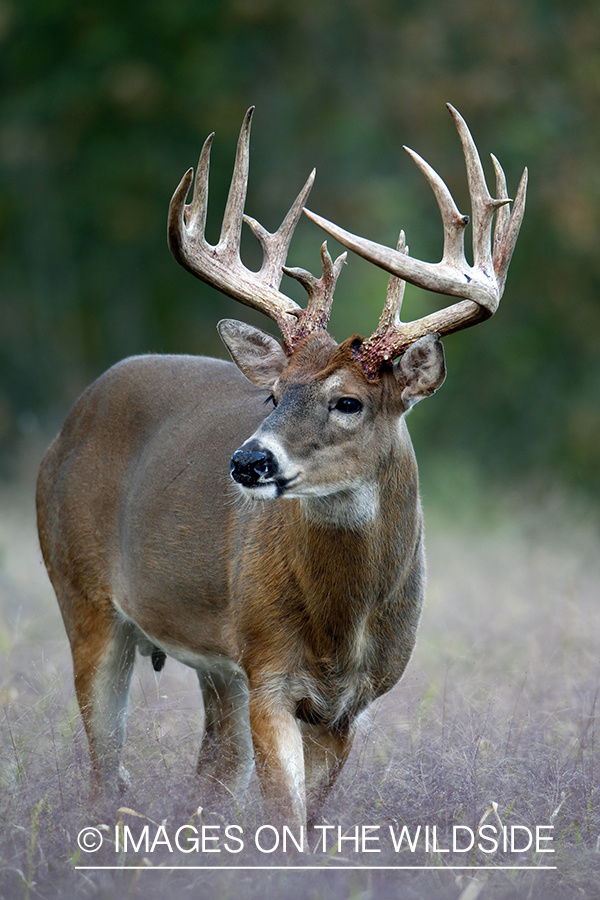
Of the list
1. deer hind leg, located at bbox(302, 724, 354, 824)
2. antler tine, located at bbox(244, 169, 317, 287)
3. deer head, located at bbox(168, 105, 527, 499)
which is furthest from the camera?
antler tine, located at bbox(244, 169, 317, 287)

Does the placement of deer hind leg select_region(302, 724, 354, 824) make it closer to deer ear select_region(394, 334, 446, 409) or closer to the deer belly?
the deer belly

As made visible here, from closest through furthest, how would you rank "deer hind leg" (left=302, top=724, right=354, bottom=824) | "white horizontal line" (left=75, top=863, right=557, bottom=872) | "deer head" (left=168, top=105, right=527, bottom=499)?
"white horizontal line" (left=75, top=863, right=557, bottom=872) < "deer head" (left=168, top=105, right=527, bottom=499) < "deer hind leg" (left=302, top=724, right=354, bottom=824)

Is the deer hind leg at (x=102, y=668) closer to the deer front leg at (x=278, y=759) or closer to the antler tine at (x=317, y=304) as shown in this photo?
the deer front leg at (x=278, y=759)

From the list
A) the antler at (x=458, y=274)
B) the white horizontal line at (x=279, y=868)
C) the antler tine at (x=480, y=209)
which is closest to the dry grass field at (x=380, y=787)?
the white horizontal line at (x=279, y=868)

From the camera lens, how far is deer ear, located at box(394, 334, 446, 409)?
14.1ft

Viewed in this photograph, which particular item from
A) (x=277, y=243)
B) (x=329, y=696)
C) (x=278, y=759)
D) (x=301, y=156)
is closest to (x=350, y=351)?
(x=277, y=243)

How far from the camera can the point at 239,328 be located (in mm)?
4766

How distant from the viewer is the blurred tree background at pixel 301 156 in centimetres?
1788

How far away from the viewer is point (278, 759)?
4.19 meters

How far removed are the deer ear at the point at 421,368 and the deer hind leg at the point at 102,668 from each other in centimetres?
176

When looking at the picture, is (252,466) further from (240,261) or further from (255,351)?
(240,261)

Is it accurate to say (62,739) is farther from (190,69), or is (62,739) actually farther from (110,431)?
(190,69)

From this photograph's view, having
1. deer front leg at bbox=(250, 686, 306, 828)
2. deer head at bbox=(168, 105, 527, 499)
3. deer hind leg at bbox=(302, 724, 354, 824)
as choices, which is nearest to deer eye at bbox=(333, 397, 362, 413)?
deer head at bbox=(168, 105, 527, 499)

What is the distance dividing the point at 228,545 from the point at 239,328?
2.82 ft
